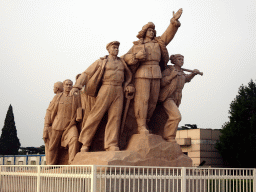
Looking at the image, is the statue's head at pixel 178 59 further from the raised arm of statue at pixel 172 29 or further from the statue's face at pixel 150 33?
the statue's face at pixel 150 33

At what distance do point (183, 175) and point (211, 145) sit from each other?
16.1 metres

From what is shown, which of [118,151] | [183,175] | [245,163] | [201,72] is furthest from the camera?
[245,163]

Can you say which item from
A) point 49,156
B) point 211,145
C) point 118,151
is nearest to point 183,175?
point 118,151

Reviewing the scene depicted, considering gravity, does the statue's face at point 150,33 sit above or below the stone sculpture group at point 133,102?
above

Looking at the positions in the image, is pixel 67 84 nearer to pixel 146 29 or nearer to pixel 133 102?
pixel 133 102

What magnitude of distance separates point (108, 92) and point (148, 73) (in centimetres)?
89

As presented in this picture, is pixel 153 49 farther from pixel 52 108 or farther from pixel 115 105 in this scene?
pixel 52 108

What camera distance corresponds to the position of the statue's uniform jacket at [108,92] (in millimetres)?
7945

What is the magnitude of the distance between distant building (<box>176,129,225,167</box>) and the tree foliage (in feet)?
5.03

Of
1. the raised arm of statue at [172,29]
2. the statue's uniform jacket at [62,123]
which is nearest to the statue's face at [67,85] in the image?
the statue's uniform jacket at [62,123]

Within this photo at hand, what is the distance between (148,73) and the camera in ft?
26.7

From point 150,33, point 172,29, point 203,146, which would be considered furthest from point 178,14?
point 203,146

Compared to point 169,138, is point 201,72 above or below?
above

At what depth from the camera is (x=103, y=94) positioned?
7961mm
